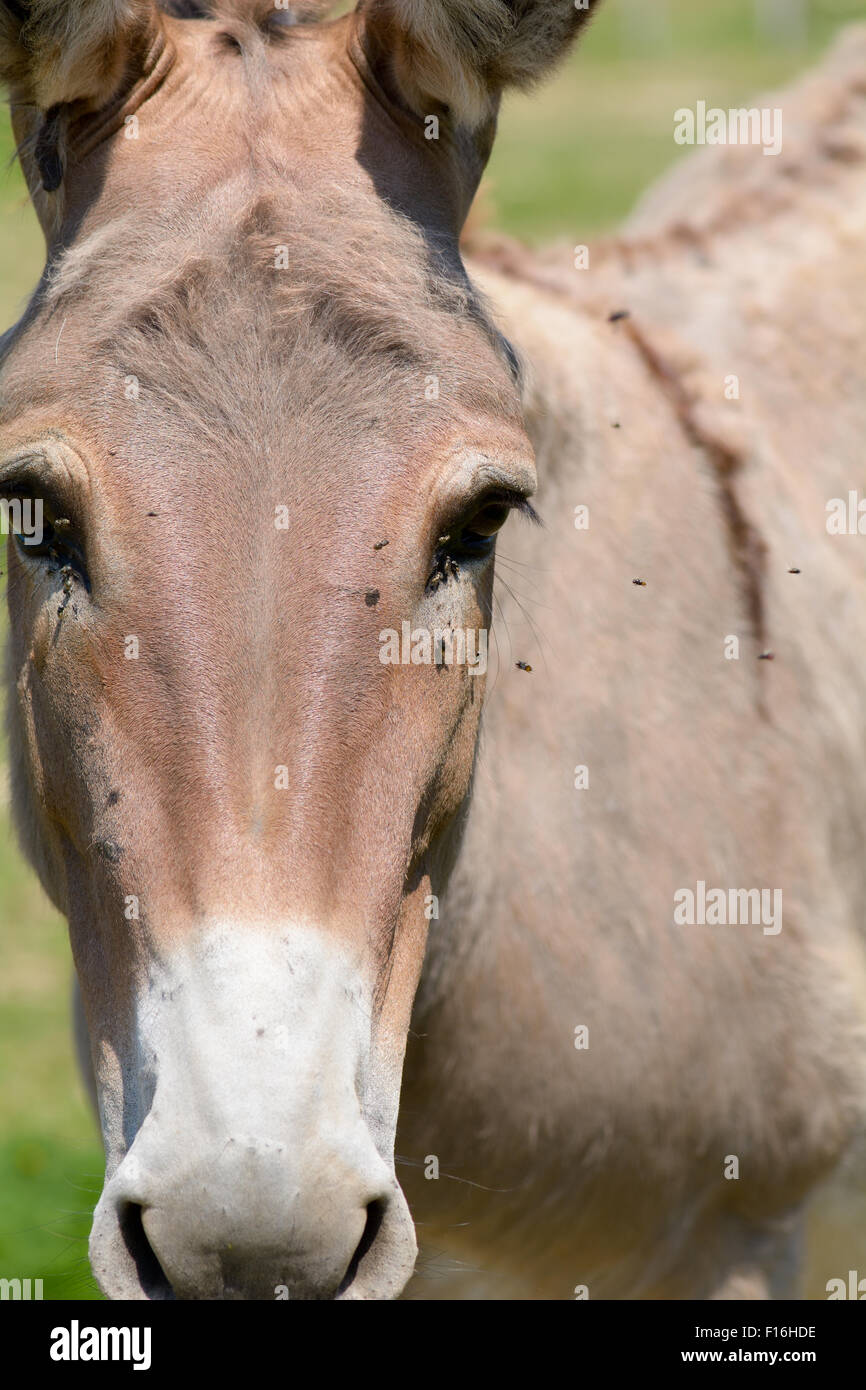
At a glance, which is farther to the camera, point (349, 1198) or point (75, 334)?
point (75, 334)

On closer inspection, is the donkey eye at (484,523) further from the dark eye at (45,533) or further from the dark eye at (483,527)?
the dark eye at (45,533)

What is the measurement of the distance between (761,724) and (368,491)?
1.81 metres

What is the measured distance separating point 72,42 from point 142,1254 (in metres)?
2.14

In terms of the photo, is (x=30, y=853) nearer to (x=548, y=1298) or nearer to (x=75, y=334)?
(x=75, y=334)

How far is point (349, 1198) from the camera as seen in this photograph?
2090 mm

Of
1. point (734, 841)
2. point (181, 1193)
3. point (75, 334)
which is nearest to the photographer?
point (181, 1193)

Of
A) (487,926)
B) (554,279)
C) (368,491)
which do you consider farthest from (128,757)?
(554,279)

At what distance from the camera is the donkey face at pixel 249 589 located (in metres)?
2.11
